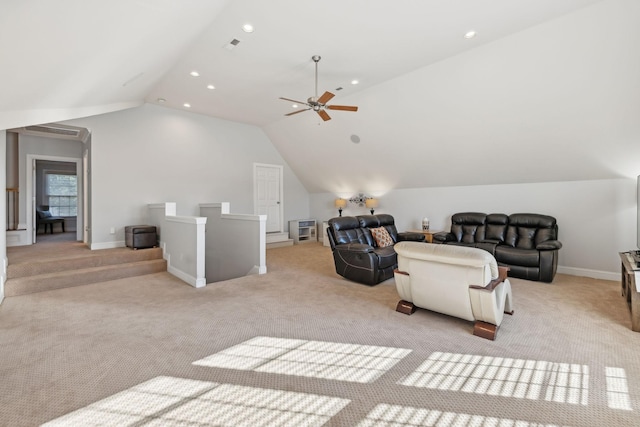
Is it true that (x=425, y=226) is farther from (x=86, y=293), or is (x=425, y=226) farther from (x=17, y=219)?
(x=17, y=219)

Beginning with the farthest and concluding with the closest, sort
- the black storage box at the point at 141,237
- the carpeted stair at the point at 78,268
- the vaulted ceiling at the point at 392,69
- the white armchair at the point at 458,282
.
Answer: the black storage box at the point at 141,237, the carpeted stair at the point at 78,268, the vaulted ceiling at the point at 392,69, the white armchair at the point at 458,282

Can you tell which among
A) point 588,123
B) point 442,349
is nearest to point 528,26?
point 588,123

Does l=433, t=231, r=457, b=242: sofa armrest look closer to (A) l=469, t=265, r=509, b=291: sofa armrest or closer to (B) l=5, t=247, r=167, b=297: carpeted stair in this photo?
(A) l=469, t=265, r=509, b=291: sofa armrest

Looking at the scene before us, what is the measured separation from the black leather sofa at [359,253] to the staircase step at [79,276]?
3.09 m

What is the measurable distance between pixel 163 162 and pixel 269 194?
2.83 metres

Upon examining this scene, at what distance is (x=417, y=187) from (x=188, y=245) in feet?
16.8

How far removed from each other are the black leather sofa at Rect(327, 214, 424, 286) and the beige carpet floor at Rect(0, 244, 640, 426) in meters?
0.61

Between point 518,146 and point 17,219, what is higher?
point 518,146

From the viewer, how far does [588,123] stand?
406 centimetres

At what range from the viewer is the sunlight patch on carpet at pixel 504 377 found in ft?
6.16

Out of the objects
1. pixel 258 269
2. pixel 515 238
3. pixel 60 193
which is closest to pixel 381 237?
pixel 258 269

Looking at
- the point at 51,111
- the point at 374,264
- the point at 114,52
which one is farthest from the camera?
the point at 374,264

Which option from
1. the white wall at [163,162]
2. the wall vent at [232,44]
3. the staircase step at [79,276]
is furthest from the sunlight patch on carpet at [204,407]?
the white wall at [163,162]

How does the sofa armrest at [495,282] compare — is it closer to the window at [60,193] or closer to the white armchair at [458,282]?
the white armchair at [458,282]
